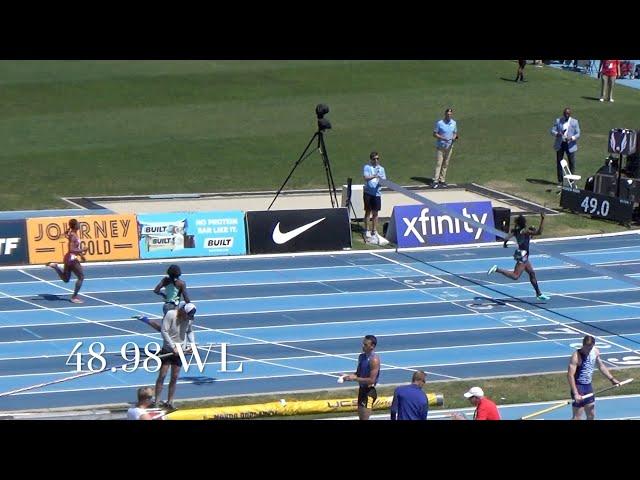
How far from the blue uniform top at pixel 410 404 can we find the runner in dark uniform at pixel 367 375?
4.06 ft

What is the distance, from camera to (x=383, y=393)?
16000 mm

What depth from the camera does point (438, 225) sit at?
24109 mm

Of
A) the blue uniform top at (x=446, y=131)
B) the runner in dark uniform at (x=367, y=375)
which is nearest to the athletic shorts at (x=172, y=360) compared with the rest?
the runner in dark uniform at (x=367, y=375)

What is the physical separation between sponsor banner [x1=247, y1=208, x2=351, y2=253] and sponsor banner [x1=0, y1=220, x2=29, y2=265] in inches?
154

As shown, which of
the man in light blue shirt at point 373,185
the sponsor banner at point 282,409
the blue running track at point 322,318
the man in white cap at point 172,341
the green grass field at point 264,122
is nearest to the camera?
the sponsor banner at point 282,409

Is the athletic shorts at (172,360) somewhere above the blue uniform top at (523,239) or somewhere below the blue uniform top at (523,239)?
below

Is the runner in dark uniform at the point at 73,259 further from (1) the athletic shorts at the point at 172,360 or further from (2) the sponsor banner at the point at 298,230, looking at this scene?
(1) the athletic shorts at the point at 172,360

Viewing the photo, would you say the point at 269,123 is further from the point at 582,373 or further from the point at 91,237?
the point at 582,373

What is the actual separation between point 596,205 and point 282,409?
43.3 ft

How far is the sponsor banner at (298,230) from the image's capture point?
76.1 ft

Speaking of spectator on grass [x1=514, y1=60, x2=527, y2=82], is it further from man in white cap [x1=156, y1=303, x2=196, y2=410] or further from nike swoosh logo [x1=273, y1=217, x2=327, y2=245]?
man in white cap [x1=156, y1=303, x2=196, y2=410]
